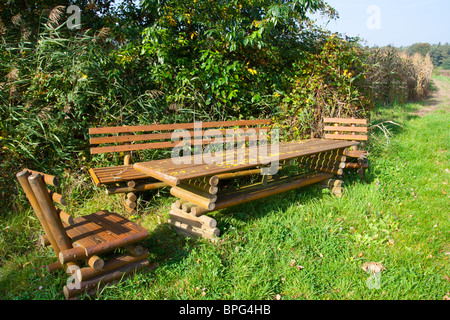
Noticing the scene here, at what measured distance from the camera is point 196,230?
3.17 meters

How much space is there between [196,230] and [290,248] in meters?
0.93

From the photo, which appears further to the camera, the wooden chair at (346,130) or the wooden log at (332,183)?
the wooden chair at (346,130)

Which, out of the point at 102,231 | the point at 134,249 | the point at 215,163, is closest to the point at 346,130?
the point at 215,163

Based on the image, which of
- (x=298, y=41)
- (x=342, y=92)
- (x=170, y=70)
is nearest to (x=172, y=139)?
(x=170, y=70)

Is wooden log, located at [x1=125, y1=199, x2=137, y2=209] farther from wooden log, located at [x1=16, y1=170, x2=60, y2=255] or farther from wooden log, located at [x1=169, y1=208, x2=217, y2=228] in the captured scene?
wooden log, located at [x1=16, y1=170, x2=60, y2=255]

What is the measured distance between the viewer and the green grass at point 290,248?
2572 millimetres

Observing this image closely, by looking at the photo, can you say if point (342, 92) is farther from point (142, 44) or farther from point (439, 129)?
point (142, 44)

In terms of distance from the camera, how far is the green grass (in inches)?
101

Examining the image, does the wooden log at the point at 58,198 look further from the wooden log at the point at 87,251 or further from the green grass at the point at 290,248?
the green grass at the point at 290,248

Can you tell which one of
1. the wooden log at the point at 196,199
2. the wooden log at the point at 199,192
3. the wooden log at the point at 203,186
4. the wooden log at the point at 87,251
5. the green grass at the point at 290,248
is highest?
the wooden log at the point at 203,186

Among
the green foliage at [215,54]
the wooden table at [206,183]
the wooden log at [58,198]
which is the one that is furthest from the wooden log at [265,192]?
the green foliage at [215,54]

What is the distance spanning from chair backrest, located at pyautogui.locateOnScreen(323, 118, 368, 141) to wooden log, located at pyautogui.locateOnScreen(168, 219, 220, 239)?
3220mm

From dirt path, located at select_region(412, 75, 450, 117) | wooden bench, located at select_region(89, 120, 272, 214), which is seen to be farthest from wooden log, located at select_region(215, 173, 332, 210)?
dirt path, located at select_region(412, 75, 450, 117)

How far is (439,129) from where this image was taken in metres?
6.99
